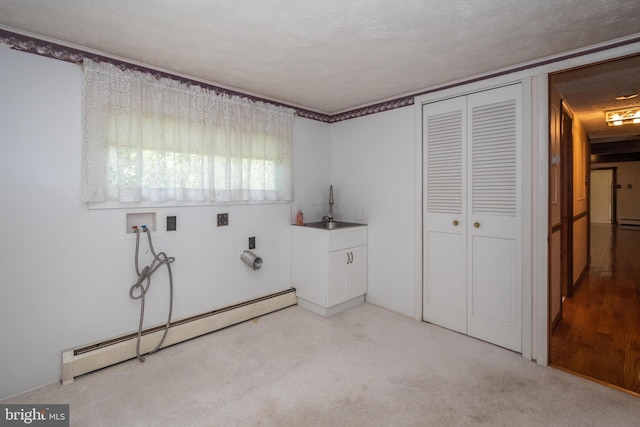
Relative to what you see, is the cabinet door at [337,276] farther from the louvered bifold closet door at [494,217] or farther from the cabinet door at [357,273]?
the louvered bifold closet door at [494,217]

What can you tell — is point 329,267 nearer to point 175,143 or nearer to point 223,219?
point 223,219

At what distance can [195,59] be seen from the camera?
2.30 meters

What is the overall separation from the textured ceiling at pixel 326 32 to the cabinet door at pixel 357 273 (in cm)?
182

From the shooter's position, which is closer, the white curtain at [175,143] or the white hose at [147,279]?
the white curtain at [175,143]

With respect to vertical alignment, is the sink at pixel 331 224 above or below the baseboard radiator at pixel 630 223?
above

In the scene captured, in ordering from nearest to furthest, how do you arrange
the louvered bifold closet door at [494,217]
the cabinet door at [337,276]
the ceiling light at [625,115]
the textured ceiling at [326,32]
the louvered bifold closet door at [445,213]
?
the textured ceiling at [326,32], the louvered bifold closet door at [494,217], the louvered bifold closet door at [445,213], the cabinet door at [337,276], the ceiling light at [625,115]

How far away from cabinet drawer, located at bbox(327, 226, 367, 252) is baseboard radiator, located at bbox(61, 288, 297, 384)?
78 cm

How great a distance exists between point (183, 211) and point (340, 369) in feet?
5.91

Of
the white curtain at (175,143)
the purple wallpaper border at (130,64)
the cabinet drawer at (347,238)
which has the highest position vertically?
the purple wallpaper border at (130,64)

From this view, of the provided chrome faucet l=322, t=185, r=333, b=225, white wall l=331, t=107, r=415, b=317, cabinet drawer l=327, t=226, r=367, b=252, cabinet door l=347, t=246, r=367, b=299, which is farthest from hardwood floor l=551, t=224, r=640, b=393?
chrome faucet l=322, t=185, r=333, b=225

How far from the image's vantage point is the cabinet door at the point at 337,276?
316 centimetres

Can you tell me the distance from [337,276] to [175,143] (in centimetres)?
198

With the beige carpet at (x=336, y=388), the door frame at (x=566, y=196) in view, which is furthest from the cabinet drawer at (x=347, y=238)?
the door frame at (x=566, y=196)

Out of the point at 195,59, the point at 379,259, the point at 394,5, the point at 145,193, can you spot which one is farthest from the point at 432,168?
the point at 145,193
